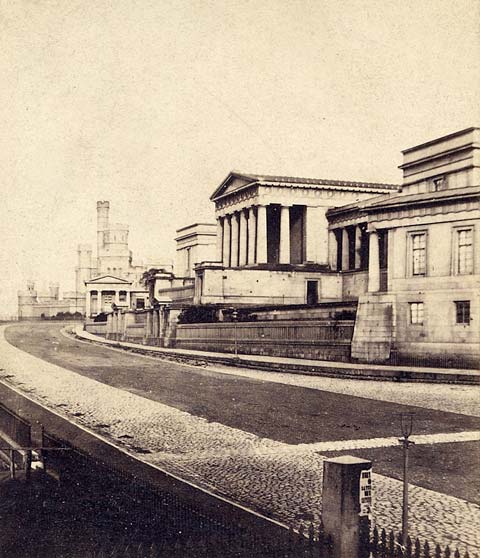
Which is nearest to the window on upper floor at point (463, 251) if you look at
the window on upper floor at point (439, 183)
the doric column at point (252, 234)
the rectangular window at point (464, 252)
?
the rectangular window at point (464, 252)

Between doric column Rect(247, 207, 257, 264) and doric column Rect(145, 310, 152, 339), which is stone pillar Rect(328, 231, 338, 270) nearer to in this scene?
doric column Rect(247, 207, 257, 264)

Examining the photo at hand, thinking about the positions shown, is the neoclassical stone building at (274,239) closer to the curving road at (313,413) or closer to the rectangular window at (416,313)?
the curving road at (313,413)

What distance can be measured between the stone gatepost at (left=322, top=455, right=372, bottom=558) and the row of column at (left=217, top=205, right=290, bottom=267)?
172ft

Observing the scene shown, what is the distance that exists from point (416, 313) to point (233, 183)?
119 ft

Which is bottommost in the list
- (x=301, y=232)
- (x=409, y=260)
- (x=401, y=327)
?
(x=401, y=327)

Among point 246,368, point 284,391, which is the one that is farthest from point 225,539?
point 246,368

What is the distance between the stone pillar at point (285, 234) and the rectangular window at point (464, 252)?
3057 centimetres

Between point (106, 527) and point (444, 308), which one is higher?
point (444, 308)

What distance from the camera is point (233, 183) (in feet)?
212

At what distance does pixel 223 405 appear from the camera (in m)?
19.6

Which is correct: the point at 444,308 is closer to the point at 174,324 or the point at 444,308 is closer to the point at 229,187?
the point at 174,324

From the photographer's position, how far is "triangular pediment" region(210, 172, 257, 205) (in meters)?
60.9

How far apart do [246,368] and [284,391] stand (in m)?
10.8

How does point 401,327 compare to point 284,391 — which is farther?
point 401,327
